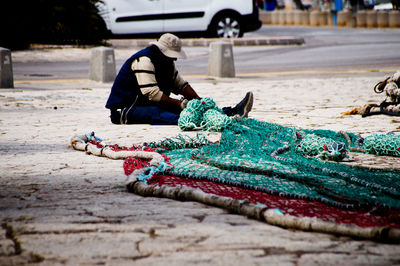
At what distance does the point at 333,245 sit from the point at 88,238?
3.78ft

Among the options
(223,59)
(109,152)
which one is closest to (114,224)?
(109,152)

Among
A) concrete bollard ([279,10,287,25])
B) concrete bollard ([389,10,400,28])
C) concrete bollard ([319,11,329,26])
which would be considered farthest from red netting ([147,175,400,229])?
concrete bollard ([279,10,287,25])

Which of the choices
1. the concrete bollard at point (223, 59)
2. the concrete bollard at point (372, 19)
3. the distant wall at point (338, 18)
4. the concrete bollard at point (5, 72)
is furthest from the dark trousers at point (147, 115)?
the concrete bollard at point (372, 19)

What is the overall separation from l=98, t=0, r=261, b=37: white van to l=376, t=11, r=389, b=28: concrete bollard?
1322cm

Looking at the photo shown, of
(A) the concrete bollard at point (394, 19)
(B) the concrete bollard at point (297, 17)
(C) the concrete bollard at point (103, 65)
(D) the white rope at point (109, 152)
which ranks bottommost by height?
(D) the white rope at point (109, 152)

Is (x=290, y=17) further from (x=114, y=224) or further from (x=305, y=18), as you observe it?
(x=114, y=224)

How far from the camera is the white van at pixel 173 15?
16984 mm

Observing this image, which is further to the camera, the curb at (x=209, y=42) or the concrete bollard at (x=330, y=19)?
the concrete bollard at (x=330, y=19)

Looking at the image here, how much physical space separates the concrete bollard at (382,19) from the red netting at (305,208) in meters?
27.1

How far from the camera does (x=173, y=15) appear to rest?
1708cm

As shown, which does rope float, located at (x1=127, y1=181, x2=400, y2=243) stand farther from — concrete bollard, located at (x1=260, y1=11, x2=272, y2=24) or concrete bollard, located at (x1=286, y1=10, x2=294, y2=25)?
concrete bollard, located at (x1=260, y1=11, x2=272, y2=24)

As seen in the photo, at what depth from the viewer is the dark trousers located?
6328 mm

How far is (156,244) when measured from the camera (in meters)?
2.68

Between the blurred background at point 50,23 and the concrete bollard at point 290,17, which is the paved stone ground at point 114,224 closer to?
the blurred background at point 50,23
